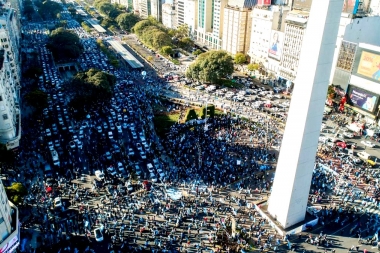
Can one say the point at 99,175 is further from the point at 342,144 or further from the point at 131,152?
the point at 342,144

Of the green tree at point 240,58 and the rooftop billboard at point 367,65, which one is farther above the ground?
the rooftop billboard at point 367,65

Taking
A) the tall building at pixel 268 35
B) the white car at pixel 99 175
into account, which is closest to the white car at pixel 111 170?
the white car at pixel 99 175

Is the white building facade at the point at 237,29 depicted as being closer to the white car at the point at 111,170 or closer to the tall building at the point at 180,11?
the tall building at the point at 180,11

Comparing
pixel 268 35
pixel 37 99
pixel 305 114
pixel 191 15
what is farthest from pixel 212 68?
pixel 191 15

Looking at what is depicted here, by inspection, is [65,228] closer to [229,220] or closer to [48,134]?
[229,220]

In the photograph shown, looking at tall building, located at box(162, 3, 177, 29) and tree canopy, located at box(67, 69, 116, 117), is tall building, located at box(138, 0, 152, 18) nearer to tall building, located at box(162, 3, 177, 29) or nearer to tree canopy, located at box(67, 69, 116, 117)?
tall building, located at box(162, 3, 177, 29)

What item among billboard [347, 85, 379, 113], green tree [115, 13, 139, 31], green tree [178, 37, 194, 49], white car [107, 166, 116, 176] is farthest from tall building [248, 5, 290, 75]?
green tree [115, 13, 139, 31]

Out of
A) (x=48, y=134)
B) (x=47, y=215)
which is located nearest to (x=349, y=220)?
(x=47, y=215)
